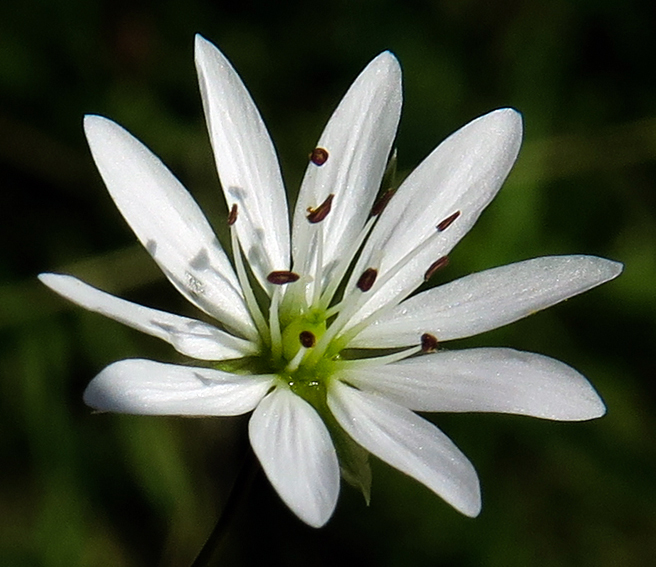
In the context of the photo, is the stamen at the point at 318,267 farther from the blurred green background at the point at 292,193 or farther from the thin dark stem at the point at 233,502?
the blurred green background at the point at 292,193

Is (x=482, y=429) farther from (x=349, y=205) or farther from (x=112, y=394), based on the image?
(x=112, y=394)

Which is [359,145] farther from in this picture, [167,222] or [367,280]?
[167,222]

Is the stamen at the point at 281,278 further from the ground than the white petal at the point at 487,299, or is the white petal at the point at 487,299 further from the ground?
the stamen at the point at 281,278

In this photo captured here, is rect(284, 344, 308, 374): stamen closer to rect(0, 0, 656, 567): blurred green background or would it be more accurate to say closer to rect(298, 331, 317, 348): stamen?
rect(298, 331, 317, 348): stamen

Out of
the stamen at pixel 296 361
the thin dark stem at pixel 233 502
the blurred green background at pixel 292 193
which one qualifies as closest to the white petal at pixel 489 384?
the stamen at pixel 296 361

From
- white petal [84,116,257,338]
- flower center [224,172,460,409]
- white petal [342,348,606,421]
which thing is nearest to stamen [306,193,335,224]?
flower center [224,172,460,409]

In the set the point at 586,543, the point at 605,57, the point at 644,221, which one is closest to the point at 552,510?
Result: the point at 586,543

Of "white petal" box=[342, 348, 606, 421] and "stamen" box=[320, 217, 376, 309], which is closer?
"white petal" box=[342, 348, 606, 421]

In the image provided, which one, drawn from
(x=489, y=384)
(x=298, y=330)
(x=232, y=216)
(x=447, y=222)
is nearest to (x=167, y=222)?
(x=232, y=216)
